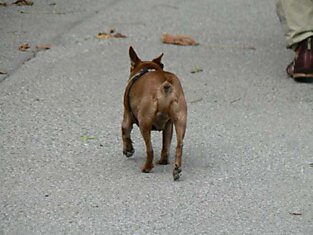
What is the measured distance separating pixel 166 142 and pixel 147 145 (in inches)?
8.8

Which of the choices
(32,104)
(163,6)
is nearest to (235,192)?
(32,104)

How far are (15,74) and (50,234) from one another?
3.24 metres

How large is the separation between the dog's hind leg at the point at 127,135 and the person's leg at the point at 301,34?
7.51 ft

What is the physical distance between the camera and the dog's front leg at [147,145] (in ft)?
17.3

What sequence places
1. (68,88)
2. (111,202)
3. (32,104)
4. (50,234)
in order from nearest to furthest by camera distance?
(50,234) → (111,202) → (32,104) → (68,88)

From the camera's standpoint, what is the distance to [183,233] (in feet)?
15.2

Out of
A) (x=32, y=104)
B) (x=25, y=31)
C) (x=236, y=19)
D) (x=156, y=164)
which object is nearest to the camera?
(x=156, y=164)

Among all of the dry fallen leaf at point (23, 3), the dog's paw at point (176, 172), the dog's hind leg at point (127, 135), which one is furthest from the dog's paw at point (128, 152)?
the dry fallen leaf at point (23, 3)

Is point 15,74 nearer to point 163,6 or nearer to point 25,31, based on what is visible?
point 25,31

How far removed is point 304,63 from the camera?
24.6 feet

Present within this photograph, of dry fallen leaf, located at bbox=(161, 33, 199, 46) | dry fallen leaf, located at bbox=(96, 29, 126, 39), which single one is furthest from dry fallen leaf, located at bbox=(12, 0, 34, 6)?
dry fallen leaf, located at bbox=(161, 33, 199, 46)

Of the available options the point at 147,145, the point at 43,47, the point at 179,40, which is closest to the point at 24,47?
the point at 43,47

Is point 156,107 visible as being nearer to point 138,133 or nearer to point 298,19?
point 138,133

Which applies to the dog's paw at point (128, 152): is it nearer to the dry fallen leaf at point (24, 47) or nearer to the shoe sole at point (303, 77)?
the shoe sole at point (303, 77)
